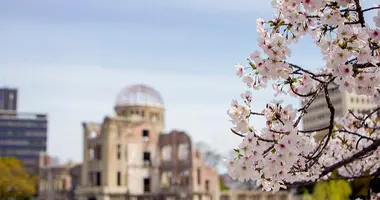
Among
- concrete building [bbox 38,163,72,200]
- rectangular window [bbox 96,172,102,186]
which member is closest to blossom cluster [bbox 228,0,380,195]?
rectangular window [bbox 96,172,102,186]

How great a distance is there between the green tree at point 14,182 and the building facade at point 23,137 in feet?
176

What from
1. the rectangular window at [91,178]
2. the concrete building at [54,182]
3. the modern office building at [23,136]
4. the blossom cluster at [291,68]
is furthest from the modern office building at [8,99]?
the blossom cluster at [291,68]

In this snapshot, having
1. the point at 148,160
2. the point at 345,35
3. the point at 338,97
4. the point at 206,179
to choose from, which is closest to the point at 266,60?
the point at 345,35

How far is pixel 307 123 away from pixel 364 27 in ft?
394

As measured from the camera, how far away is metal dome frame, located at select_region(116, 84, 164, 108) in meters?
63.3

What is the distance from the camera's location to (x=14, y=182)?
243 ft

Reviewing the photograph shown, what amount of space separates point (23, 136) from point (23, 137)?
238 mm

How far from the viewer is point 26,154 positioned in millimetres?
131500

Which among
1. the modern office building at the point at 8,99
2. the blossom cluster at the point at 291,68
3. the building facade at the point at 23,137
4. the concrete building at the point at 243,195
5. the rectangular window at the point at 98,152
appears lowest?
the concrete building at the point at 243,195

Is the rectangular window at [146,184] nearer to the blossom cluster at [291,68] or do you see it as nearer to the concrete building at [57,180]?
the concrete building at [57,180]

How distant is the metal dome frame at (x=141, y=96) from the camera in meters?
63.3

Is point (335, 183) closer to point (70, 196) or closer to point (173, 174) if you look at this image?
point (173, 174)

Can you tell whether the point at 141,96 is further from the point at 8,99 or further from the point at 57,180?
the point at 8,99

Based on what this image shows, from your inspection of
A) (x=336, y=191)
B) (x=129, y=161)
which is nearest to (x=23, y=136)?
(x=129, y=161)
